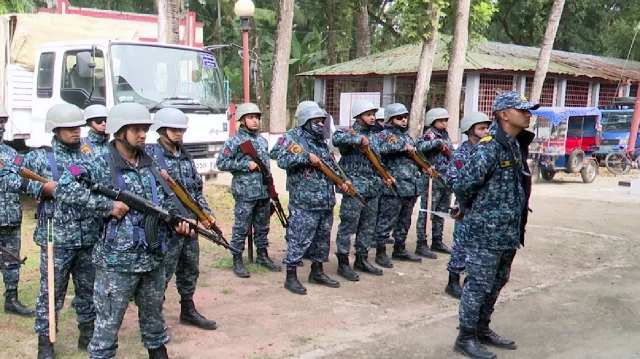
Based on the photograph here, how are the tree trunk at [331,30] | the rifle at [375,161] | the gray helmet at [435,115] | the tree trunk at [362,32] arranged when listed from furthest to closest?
the tree trunk at [331,30] < the tree trunk at [362,32] < the gray helmet at [435,115] < the rifle at [375,161]

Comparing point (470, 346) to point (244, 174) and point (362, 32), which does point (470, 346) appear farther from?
point (362, 32)

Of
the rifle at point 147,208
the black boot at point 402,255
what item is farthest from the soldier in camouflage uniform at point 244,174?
the rifle at point 147,208

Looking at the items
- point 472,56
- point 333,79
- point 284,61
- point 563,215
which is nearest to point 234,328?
point 563,215

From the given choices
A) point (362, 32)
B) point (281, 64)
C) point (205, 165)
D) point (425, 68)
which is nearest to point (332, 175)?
point (205, 165)

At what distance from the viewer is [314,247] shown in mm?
6027

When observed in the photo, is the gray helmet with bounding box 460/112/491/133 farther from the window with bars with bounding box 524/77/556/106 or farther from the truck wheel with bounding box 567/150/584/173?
the window with bars with bounding box 524/77/556/106

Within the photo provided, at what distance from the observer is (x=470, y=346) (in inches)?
169

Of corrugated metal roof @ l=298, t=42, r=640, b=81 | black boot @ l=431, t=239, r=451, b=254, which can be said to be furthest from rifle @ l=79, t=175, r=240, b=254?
corrugated metal roof @ l=298, t=42, r=640, b=81

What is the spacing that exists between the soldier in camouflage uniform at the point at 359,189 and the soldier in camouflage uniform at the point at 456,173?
34.1 inches

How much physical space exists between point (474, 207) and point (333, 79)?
19896 mm

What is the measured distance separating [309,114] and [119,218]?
262 cm

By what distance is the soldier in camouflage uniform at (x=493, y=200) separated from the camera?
4.14 meters

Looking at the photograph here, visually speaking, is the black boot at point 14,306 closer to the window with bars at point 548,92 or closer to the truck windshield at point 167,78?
the truck windshield at point 167,78

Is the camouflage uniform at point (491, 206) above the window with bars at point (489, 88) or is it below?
below
